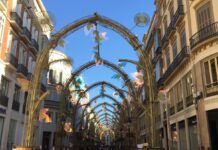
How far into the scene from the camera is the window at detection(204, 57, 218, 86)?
69.4ft

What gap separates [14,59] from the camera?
27.6 meters

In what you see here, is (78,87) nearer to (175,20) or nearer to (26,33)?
(26,33)

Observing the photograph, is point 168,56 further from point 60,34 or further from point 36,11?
point 60,34

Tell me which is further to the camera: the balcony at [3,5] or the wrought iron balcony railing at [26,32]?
the wrought iron balcony railing at [26,32]

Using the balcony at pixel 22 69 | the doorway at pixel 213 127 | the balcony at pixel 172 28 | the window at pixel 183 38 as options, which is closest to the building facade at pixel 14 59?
the balcony at pixel 22 69

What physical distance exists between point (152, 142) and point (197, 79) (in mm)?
11866

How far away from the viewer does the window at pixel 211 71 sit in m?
21.2

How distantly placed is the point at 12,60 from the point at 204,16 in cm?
1878

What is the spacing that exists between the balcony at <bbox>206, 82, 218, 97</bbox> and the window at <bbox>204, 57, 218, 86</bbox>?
10cm

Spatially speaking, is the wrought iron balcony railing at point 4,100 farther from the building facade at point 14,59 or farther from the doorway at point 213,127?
the doorway at point 213,127

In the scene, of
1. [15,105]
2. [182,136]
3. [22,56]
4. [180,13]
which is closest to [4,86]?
[15,105]

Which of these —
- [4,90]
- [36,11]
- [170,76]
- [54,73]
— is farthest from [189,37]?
[54,73]

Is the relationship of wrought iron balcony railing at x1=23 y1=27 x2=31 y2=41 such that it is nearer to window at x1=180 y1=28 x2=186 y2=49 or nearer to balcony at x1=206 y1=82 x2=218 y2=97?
window at x1=180 y1=28 x2=186 y2=49

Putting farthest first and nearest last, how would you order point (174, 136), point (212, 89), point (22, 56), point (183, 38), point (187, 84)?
point (22, 56) → point (174, 136) → point (183, 38) → point (187, 84) → point (212, 89)
